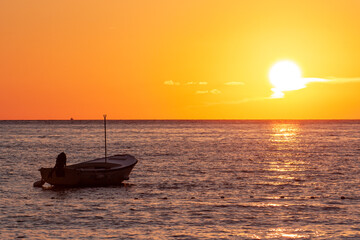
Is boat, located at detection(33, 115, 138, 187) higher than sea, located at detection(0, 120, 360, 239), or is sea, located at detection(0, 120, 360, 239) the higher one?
boat, located at detection(33, 115, 138, 187)

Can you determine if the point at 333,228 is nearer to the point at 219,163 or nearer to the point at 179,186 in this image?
the point at 179,186

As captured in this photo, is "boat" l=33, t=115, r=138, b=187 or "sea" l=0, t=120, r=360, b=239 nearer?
"sea" l=0, t=120, r=360, b=239

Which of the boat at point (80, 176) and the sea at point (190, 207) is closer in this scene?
the sea at point (190, 207)

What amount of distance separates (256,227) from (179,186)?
1652 centimetres

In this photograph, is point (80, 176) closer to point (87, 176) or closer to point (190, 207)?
point (87, 176)

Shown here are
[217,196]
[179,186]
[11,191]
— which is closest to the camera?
[217,196]

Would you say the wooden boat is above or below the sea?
above

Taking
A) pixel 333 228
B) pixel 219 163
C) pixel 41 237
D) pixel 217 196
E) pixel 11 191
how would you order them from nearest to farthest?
pixel 41 237, pixel 333 228, pixel 217 196, pixel 11 191, pixel 219 163

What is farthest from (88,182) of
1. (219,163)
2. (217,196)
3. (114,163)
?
(219,163)

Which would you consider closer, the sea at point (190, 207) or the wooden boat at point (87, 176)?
the sea at point (190, 207)

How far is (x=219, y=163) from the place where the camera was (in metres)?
68.0

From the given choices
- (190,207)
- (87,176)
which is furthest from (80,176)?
(190,207)

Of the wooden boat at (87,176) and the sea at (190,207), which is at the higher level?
the wooden boat at (87,176)

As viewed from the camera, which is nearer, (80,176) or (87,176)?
(80,176)
